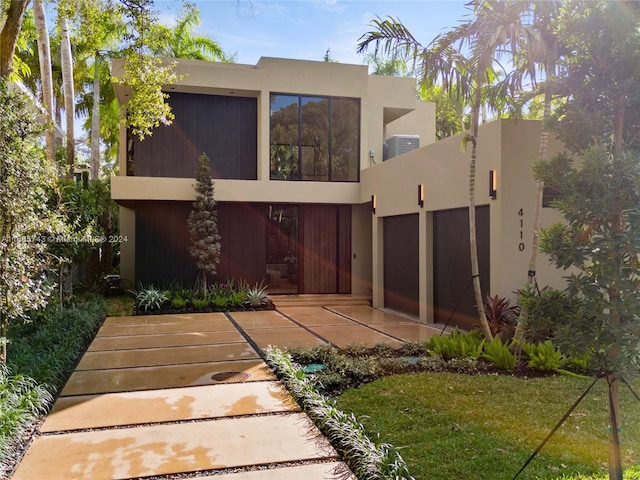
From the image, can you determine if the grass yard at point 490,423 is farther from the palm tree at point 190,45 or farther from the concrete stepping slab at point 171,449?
the palm tree at point 190,45

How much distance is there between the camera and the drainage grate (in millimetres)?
5891

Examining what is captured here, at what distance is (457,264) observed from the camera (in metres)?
9.11

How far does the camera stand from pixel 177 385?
18.7ft

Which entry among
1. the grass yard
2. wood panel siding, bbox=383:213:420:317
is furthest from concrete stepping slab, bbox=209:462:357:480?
wood panel siding, bbox=383:213:420:317

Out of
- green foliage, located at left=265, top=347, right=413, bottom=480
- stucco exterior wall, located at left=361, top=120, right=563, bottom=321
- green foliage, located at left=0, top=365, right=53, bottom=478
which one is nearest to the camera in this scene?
green foliage, located at left=265, top=347, right=413, bottom=480

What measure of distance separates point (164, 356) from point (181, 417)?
268 centimetres

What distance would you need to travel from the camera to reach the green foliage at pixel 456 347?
6574 mm

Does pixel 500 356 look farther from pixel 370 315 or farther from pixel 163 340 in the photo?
pixel 163 340

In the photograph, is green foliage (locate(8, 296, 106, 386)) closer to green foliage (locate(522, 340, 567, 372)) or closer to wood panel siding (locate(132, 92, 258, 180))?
wood panel siding (locate(132, 92, 258, 180))

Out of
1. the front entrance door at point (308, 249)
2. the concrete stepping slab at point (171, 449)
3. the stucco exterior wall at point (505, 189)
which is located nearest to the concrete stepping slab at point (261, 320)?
the front entrance door at point (308, 249)

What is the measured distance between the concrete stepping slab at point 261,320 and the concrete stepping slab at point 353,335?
90cm

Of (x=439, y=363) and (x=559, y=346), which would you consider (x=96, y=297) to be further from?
(x=559, y=346)

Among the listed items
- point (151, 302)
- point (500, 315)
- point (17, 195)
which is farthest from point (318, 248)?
point (17, 195)

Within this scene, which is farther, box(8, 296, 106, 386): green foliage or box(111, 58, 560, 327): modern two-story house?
box(111, 58, 560, 327): modern two-story house
